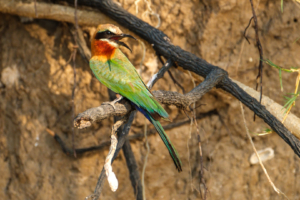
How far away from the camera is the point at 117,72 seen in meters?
2.26

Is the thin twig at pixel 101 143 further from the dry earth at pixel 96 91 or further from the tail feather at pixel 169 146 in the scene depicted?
the tail feather at pixel 169 146

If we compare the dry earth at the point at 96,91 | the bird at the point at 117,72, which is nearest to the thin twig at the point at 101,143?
the dry earth at the point at 96,91

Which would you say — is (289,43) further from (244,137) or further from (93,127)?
(93,127)

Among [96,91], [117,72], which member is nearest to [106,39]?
[117,72]

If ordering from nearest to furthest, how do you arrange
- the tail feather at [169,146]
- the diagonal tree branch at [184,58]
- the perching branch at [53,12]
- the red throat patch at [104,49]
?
the tail feather at [169,146] → the diagonal tree branch at [184,58] → the red throat patch at [104,49] → the perching branch at [53,12]

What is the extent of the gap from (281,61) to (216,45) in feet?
2.03

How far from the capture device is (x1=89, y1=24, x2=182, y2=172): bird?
195cm

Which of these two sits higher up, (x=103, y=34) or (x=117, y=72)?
(x=103, y=34)

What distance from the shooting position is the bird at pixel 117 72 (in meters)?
1.95

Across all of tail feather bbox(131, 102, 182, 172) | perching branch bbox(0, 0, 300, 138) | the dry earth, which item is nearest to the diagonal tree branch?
perching branch bbox(0, 0, 300, 138)

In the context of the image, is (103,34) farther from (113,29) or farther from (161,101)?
(161,101)

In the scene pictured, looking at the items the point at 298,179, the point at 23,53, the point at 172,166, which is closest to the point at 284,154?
the point at 298,179

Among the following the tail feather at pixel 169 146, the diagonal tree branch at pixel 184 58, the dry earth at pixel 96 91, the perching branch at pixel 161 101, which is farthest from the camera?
the dry earth at pixel 96 91

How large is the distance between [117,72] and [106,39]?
0.86 feet
